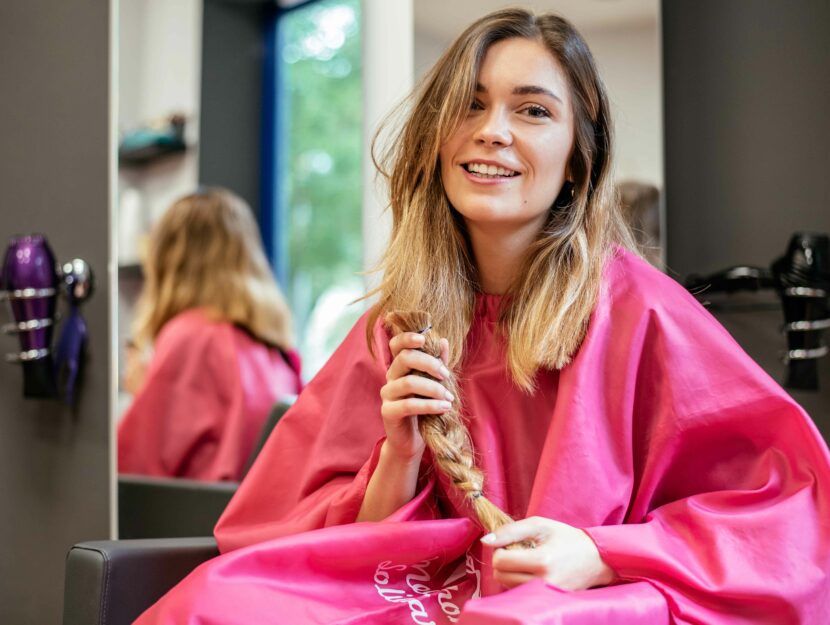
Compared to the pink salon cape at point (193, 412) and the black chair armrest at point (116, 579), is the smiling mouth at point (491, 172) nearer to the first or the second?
the black chair armrest at point (116, 579)

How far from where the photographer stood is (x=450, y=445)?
148cm

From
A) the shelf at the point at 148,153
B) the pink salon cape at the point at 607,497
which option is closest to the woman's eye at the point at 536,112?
the pink salon cape at the point at 607,497

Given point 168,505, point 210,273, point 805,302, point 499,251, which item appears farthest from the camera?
point 210,273

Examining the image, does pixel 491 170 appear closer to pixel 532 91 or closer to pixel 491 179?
pixel 491 179

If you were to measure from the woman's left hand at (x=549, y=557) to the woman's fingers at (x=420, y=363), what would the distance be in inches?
10.1

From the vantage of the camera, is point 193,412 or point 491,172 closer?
point 491,172

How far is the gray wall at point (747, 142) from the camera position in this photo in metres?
2.06

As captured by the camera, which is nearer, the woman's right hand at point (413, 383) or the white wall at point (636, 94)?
the woman's right hand at point (413, 383)

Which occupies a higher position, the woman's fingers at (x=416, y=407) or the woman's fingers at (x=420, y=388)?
the woman's fingers at (x=420, y=388)

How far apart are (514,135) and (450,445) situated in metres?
0.54

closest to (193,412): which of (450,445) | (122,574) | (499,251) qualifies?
(122,574)

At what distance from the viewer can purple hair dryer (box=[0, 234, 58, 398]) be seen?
2.53 m

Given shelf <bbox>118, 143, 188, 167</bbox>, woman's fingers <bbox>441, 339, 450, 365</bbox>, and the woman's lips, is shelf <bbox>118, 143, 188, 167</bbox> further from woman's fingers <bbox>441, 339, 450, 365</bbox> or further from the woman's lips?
woman's fingers <bbox>441, 339, 450, 365</bbox>

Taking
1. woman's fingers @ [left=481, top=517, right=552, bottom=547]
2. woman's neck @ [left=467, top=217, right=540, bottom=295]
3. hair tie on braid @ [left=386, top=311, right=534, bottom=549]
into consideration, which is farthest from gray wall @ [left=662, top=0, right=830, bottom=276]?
woman's fingers @ [left=481, top=517, right=552, bottom=547]
